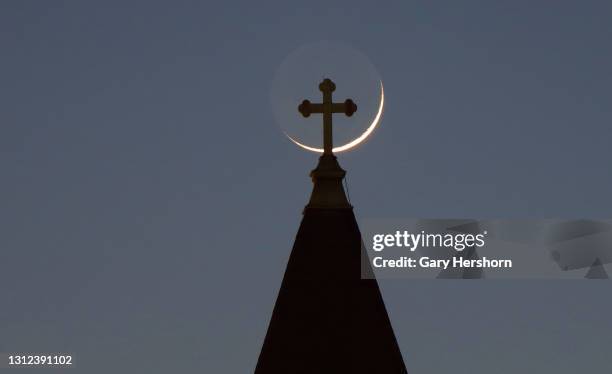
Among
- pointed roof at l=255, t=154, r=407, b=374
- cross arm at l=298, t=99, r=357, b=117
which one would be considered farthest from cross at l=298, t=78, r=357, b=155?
pointed roof at l=255, t=154, r=407, b=374

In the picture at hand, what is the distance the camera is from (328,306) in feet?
48.0

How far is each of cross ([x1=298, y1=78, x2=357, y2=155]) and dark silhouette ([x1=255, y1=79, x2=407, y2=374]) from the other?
0.22 meters

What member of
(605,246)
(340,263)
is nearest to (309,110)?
(340,263)

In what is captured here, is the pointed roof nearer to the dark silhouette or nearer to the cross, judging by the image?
the dark silhouette

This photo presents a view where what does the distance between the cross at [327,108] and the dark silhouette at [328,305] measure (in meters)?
0.22

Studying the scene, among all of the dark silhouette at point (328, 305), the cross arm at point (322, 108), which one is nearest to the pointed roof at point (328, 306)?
the dark silhouette at point (328, 305)

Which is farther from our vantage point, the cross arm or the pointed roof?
the cross arm

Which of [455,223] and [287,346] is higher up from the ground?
A: [455,223]

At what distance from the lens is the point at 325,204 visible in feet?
50.1

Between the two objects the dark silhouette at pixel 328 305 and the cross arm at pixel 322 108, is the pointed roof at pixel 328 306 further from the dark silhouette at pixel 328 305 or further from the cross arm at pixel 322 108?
the cross arm at pixel 322 108

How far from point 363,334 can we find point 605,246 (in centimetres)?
562

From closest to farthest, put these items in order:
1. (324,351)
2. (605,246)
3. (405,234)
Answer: (324,351), (405,234), (605,246)

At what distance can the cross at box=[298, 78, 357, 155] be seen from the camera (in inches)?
616

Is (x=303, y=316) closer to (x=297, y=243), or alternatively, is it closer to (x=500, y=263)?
(x=297, y=243)
